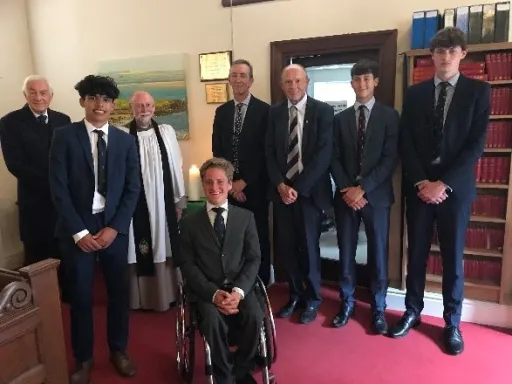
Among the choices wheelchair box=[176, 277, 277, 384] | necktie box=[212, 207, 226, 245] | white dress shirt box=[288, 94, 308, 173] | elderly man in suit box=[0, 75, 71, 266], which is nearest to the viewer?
wheelchair box=[176, 277, 277, 384]

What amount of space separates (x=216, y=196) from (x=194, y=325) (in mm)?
619

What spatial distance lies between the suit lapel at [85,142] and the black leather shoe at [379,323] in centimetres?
193

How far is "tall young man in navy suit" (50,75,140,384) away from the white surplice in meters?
0.58

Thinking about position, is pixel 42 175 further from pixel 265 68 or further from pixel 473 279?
pixel 473 279

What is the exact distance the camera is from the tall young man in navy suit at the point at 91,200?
7.06ft

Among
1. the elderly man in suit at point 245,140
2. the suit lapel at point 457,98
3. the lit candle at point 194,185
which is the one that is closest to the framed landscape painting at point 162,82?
the lit candle at point 194,185

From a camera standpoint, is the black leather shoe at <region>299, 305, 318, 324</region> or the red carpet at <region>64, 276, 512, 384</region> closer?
the red carpet at <region>64, 276, 512, 384</region>

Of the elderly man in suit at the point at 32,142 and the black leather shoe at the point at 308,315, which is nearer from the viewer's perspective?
the black leather shoe at the point at 308,315

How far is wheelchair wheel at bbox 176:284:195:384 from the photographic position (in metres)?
2.10

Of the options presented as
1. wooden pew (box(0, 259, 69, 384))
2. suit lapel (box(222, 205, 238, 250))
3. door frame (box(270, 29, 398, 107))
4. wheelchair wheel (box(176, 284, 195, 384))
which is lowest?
wheelchair wheel (box(176, 284, 195, 384))

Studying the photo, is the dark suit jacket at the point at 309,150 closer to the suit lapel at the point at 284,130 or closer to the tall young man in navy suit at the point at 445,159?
the suit lapel at the point at 284,130

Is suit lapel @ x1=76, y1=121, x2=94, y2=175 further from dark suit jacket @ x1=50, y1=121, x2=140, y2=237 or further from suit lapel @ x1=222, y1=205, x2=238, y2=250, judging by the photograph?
suit lapel @ x1=222, y1=205, x2=238, y2=250

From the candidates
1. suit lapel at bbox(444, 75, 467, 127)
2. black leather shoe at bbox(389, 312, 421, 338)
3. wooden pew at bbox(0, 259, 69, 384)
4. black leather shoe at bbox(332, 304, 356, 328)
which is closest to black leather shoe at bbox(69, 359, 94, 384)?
wooden pew at bbox(0, 259, 69, 384)

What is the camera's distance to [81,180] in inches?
86.0
